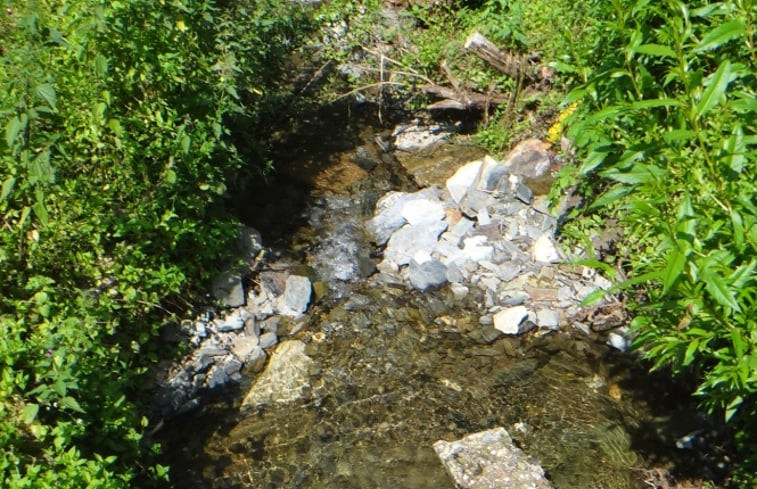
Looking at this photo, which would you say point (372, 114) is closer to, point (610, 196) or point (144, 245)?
point (144, 245)

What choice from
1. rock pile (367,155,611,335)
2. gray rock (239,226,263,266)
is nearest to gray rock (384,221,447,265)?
rock pile (367,155,611,335)

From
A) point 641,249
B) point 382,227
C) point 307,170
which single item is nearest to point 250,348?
point 382,227

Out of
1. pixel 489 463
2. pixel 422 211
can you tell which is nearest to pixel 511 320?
pixel 489 463

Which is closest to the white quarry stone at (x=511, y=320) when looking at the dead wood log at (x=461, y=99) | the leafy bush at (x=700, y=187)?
the dead wood log at (x=461, y=99)

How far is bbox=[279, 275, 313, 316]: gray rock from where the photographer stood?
561 cm

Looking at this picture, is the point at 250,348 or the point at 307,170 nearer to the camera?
the point at 250,348

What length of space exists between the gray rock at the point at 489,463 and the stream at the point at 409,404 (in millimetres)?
88

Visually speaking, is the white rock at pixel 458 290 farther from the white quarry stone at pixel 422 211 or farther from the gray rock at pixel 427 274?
the white quarry stone at pixel 422 211

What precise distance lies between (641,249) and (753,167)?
267 centimetres

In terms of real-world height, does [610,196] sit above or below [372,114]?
above

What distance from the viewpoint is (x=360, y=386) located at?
5.04 m

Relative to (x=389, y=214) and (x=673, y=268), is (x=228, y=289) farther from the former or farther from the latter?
(x=673, y=268)

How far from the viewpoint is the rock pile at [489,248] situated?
5570mm

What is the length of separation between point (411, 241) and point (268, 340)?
1.61m
